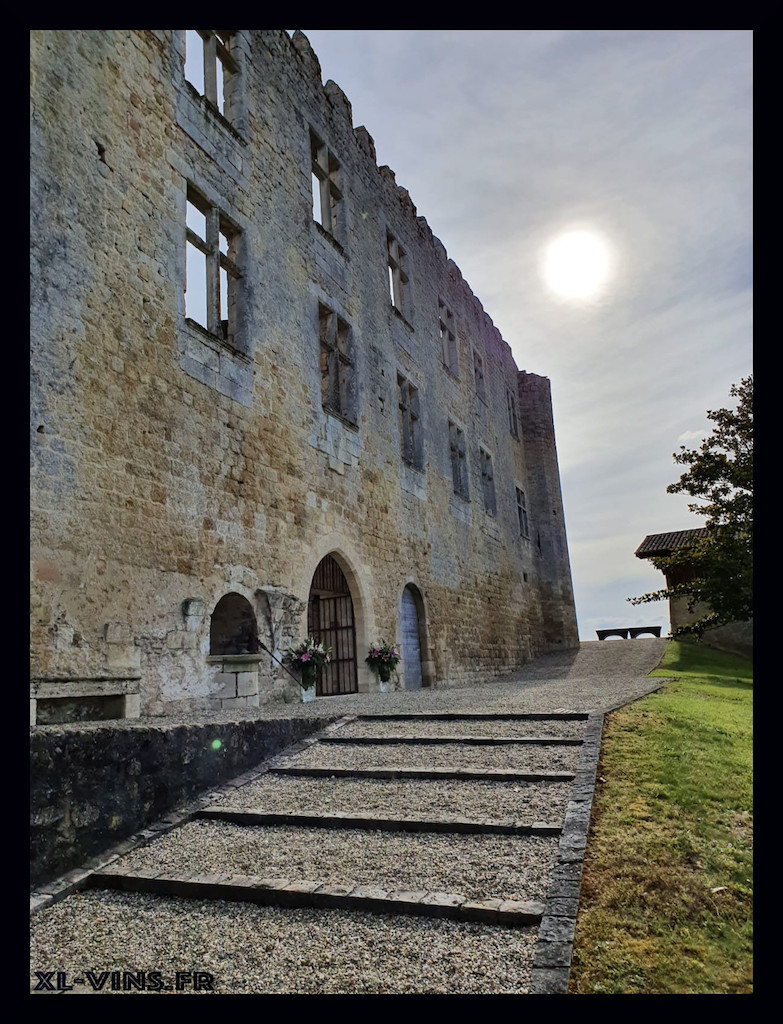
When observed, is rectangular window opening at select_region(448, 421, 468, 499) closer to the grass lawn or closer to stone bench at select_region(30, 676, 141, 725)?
stone bench at select_region(30, 676, 141, 725)

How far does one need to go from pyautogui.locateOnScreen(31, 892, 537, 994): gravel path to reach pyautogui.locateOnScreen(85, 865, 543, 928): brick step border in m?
0.05

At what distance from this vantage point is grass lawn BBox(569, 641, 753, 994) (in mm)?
2342

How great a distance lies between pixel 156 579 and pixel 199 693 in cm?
125

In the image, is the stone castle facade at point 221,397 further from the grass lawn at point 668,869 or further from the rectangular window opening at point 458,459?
the grass lawn at point 668,869

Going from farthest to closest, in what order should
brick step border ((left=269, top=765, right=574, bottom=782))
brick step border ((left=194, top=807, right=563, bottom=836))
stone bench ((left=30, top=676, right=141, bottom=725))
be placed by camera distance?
stone bench ((left=30, top=676, right=141, bottom=725)) → brick step border ((left=269, top=765, right=574, bottom=782)) → brick step border ((left=194, top=807, right=563, bottom=836))

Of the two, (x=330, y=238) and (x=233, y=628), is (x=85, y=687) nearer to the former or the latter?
(x=233, y=628)

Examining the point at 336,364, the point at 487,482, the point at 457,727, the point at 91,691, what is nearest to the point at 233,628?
the point at 91,691

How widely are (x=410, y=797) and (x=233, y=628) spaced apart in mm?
4666

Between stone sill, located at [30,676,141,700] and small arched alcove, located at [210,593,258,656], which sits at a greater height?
small arched alcove, located at [210,593,258,656]

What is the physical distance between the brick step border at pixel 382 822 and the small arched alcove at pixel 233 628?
419cm

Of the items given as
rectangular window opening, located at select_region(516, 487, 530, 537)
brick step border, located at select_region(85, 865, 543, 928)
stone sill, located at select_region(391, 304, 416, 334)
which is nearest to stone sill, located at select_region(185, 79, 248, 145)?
stone sill, located at select_region(391, 304, 416, 334)

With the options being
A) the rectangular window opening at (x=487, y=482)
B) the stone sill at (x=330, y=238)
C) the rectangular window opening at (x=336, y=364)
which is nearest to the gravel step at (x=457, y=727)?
the rectangular window opening at (x=336, y=364)

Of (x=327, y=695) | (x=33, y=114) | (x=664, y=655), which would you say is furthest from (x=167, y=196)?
(x=664, y=655)

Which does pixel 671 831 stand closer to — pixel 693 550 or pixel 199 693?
pixel 199 693
